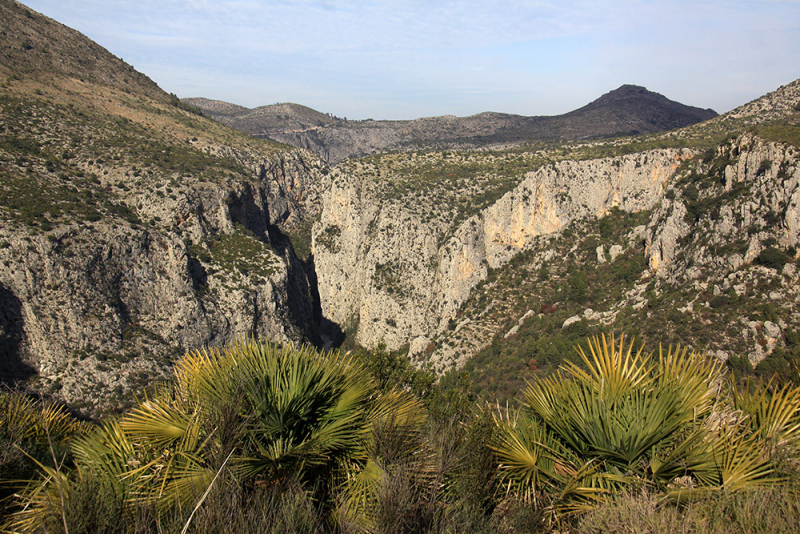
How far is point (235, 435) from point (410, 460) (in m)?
2.50

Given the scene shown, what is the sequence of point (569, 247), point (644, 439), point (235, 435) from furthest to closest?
point (569, 247)
point (644, 439)
point (235, 435)

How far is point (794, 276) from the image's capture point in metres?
22.0

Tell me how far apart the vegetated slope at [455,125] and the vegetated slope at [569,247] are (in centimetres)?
2732

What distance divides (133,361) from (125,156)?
974 inches

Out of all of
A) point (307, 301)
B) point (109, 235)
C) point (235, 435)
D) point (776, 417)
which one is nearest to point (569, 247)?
point (307, 301)

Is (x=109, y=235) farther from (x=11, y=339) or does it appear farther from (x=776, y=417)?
(x=776, y=417)

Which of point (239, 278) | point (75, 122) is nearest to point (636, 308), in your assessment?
point (239, 278)

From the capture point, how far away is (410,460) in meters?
6.05

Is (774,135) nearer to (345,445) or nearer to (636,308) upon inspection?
(636,308)

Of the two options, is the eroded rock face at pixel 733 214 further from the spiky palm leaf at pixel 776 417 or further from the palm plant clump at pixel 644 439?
the palm plant clump at pixel 644 439

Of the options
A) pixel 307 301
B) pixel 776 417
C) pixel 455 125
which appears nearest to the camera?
pixel 776 417

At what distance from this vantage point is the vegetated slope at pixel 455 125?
81.1m

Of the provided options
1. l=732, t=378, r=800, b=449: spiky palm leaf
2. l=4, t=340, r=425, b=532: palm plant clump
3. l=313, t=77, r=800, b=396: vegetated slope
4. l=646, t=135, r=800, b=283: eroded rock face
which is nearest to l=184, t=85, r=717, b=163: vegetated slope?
l=313, t=77, r=800, b=396: vegetated slope

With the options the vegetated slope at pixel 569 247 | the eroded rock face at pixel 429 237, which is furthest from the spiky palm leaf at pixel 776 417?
the eroded rock face at pixel 429 237
